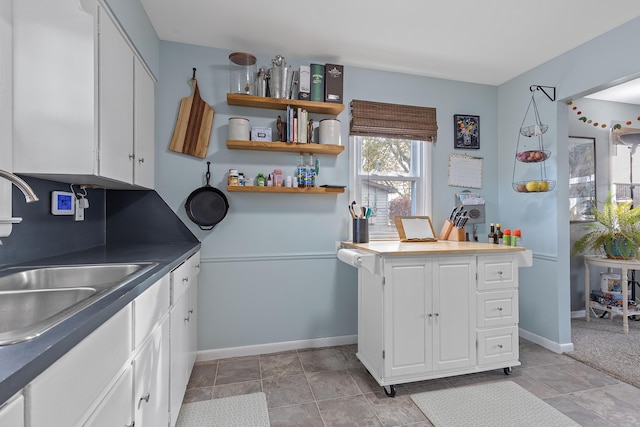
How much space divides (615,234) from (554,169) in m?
1.26

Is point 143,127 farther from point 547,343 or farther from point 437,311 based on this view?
point 547,343

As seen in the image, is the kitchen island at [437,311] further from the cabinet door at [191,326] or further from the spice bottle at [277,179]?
the cabinet door at [191,326]

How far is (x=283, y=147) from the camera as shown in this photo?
2.50 m

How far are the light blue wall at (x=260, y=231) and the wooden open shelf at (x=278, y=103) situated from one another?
0.10m

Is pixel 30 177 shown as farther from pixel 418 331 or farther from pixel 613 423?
pixel 613 423

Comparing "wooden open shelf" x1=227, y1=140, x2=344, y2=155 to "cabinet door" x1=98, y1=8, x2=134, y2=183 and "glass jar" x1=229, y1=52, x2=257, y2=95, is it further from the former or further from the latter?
"cabinet door" x1=98, y1=8, x2=134, y2=183

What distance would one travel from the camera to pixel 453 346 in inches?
85.2

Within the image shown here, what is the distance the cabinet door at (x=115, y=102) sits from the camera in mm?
1510

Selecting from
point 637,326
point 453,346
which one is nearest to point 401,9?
point 453,346

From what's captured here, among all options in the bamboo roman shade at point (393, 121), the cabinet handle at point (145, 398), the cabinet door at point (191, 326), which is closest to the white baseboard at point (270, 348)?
the cabinet door at point (191, 326)

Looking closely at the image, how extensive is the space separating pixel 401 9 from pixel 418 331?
2.15m

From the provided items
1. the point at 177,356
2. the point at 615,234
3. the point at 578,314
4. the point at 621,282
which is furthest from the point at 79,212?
the point at 621,282

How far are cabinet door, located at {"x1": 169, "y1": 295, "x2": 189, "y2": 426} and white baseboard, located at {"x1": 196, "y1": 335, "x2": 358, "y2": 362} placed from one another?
2.08ft

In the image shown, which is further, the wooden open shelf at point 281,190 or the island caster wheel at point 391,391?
the wooden open shelf at point 281,190
